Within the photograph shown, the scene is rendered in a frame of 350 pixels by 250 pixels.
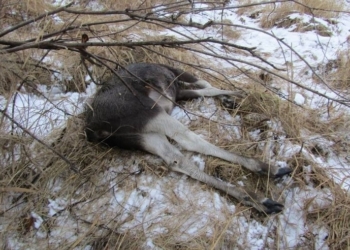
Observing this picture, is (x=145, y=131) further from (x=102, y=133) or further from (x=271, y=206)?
(x=271, y=206)

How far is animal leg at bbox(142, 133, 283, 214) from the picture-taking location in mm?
2438

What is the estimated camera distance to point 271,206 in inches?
95.4

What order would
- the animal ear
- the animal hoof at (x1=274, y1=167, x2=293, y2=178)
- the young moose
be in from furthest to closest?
1. the animal ear
2. the young moose
3. the animal hoof at (x1=274, y1=167, x2=293, y2=178)

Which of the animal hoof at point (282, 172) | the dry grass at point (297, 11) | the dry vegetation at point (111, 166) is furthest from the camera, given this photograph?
the dry grass at point (297, 11)

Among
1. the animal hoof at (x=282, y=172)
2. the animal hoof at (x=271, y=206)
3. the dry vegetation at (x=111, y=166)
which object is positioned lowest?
the animal hoof at (x=271, y=206)

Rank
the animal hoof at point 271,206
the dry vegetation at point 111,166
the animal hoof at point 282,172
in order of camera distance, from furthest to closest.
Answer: the animal hoof at point 282,172 → the animal hoof at point 271,206 → the dry vegetation at point 111,166

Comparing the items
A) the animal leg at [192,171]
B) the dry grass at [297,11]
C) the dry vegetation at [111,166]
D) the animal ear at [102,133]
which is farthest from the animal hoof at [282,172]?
the dry grass at [297,11]

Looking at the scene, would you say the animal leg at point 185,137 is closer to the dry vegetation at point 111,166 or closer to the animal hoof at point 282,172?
the dry vegetation at point 111,166

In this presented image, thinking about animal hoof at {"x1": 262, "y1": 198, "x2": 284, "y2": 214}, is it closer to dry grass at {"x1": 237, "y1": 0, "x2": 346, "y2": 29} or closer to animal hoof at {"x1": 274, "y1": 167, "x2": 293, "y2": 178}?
animal hoof at {"x1": 274, "y1": 167, "x2": 293, "y2": 178}

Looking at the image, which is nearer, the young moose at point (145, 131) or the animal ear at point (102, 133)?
the young moose at point (145, 131)

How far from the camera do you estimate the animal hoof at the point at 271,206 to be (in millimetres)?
2404

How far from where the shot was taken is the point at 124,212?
8.05ft

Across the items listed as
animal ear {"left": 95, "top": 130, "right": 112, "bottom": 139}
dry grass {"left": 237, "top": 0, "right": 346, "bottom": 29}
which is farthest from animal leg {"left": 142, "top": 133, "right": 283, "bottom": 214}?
dry grass {"left": 237, "top": 0, "right": 346, "bottom": 29}

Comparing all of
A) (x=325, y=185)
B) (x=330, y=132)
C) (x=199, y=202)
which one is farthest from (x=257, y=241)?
(x=330, y=132)
